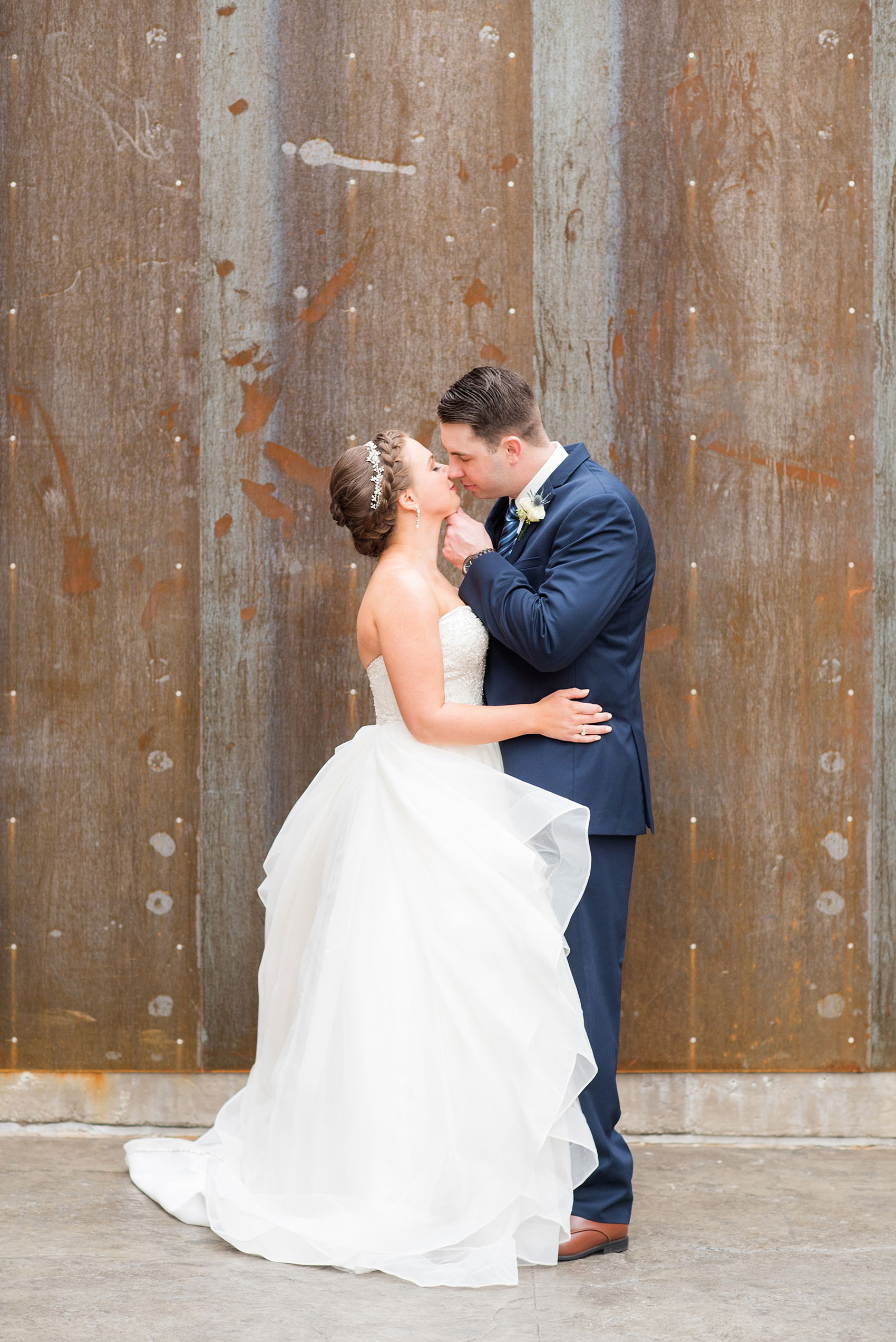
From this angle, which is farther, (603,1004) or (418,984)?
(603,1004)

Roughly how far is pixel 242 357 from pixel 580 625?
5.26 ft

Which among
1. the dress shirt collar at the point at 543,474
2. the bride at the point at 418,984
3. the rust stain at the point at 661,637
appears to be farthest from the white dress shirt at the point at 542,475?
the rust stain at the point at 661,637

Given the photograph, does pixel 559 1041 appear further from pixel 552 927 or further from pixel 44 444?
pixel 44 444

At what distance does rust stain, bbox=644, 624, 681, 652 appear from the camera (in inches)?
135

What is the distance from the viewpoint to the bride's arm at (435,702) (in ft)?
8.68

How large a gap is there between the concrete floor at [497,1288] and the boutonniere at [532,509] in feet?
5.82

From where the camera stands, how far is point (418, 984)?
8.46 feet

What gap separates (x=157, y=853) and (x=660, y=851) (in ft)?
5.28

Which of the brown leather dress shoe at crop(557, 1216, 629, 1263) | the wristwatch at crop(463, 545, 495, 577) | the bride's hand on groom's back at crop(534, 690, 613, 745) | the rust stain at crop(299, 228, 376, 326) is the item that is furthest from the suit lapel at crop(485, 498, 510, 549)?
the brown leather dress shoe at crop(557, 1216, 629, 1263)

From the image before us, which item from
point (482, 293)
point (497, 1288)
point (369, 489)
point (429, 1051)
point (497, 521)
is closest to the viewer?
point (497, 1288)

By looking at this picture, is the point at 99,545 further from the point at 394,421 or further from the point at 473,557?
the point at 473,557

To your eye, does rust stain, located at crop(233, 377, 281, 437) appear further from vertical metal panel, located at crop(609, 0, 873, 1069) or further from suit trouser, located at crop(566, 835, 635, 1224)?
suit trouser, located at crop(566, 835, 635, 1224)

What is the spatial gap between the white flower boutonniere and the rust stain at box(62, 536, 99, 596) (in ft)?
4.98

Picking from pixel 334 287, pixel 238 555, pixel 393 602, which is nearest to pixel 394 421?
pixel 334 287
